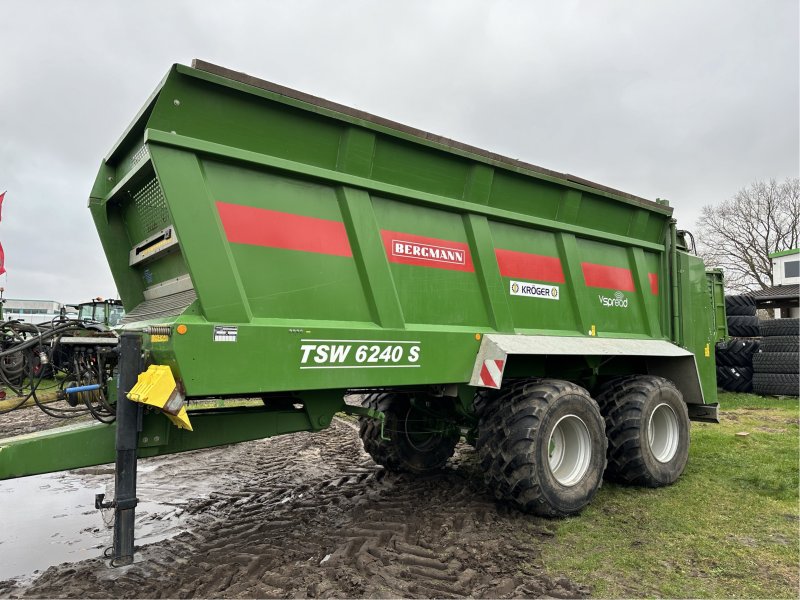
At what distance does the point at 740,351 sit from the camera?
11.2 m

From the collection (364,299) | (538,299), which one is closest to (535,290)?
(538,299)

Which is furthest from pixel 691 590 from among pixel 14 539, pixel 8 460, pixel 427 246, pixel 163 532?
pixel 14 539

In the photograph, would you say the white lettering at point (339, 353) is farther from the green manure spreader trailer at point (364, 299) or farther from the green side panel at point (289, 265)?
the green side panel at point (289, 265)

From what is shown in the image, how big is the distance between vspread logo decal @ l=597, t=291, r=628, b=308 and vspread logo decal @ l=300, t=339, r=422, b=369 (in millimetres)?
2497

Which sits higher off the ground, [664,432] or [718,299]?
[718,299]

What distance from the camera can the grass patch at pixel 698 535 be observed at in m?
3.22

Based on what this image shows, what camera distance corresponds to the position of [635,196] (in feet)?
18.6

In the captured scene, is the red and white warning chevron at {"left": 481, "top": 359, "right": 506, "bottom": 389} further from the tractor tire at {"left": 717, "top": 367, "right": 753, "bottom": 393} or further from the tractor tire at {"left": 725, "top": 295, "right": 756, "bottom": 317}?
the tractor tire at {"left": 725, "top": 295, "right": 756, "bottom": 317}

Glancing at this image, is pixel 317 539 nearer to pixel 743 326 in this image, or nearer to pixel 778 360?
pixel 778 360

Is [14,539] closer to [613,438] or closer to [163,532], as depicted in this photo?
[163,532]

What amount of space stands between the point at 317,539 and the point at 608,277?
3.74m

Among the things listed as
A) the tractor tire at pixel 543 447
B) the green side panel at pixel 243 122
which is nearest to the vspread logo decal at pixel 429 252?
the green side panel at pixel 243 122

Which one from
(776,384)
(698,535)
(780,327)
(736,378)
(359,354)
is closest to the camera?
(359,354)

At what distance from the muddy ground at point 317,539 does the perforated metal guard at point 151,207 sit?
2.21 m
